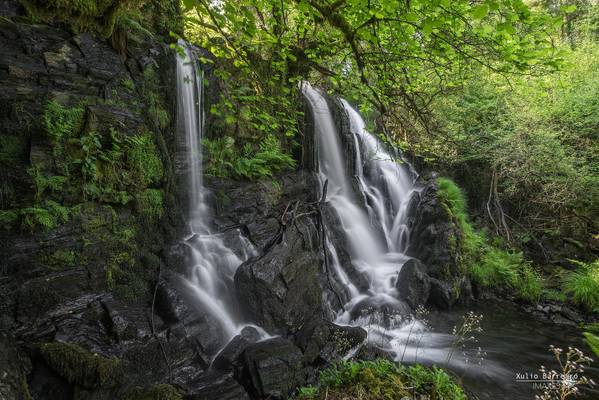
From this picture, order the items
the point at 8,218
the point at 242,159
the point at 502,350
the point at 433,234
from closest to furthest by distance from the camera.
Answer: the point at 8,218 → the point at 502,350 → the point at 242,159 → the point at 433,234

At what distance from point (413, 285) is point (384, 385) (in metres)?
5.62

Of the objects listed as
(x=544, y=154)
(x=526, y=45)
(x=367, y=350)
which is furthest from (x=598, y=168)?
(x=367, y=350)

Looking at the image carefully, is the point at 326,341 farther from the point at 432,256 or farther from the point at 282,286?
the point at 432,256

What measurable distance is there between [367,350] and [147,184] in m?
4.83

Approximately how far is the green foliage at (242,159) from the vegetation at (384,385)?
19.1ft

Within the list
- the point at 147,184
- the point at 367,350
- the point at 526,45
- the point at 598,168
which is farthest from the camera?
the point at 598,168

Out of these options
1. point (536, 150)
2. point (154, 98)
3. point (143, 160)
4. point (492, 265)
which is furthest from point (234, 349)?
point (536, 150)

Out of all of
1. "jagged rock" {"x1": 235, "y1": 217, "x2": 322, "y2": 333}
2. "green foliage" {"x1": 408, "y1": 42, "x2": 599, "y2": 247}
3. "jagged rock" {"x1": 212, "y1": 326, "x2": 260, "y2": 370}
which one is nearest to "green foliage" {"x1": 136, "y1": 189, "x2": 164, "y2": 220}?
"jagged rock" {"x1": 235, "y1": 217, "x2": 322, "y2": 333}

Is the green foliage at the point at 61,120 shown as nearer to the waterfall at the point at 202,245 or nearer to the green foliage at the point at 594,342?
the waterfall at the point at 202,245

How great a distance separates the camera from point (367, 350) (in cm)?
511

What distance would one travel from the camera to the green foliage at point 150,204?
583cm

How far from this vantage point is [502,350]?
643 cm

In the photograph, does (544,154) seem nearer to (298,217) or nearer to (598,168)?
(598,168)

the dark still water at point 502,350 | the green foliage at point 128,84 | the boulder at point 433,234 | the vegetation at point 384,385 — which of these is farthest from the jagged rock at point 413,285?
the green foliage at point 128,84
